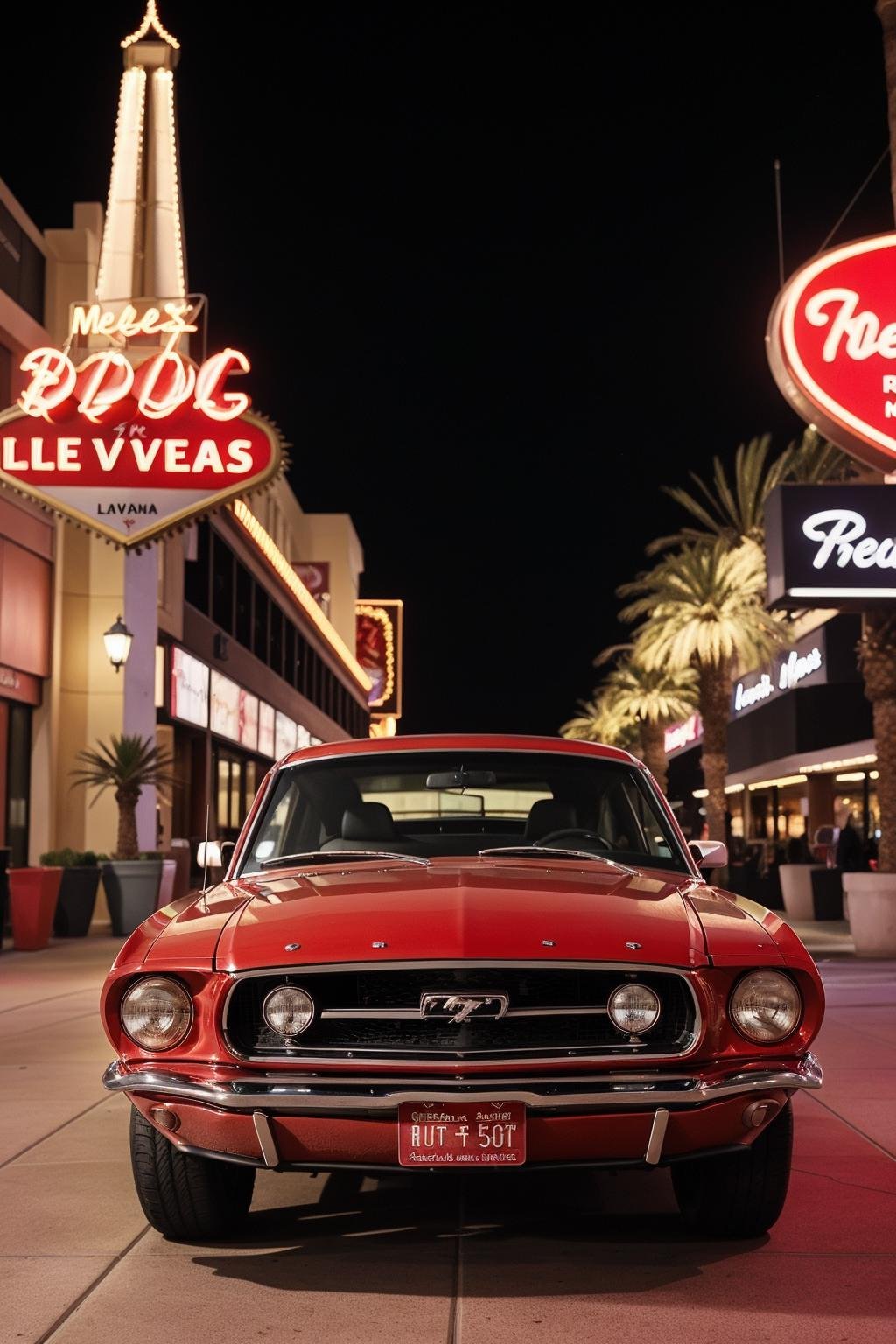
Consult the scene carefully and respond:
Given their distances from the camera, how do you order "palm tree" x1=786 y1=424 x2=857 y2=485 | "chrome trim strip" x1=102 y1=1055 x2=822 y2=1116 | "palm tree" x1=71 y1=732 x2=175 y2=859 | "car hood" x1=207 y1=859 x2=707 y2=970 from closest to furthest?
1. "chrome trim strip" x1=102 y1=1055 x2=822 y2=1116
2. "car hood" x1=207 y1=859 x2=707 y2=970
3. "palm tree" x1=71 y1=732 x2=175 y2=859
4. "palm tree" x1=786 y1=424 x2=857 y2=485

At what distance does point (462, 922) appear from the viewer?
14.9 feet

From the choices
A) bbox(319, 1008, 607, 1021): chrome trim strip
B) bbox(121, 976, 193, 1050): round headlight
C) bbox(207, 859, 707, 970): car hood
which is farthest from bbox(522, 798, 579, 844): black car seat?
bbox(121, 976, 193, 1050): round headlight

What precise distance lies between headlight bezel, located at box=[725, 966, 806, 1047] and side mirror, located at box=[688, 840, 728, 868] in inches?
63.7

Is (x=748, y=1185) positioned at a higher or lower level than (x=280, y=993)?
lower

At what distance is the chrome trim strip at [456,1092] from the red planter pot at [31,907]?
45.9ft

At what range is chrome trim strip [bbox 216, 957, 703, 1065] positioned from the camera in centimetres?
441

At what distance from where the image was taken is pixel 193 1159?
4777 millimetres

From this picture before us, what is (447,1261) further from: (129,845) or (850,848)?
(850,848)

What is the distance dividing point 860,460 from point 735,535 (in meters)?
19.4

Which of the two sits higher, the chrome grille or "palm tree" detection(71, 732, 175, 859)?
"palm tree" detection(71, 732, 175, 859)

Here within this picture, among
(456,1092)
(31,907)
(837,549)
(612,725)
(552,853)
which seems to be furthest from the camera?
(612,725)

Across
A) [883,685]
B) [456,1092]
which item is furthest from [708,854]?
[883,685]

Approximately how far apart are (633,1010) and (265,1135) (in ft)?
3.60

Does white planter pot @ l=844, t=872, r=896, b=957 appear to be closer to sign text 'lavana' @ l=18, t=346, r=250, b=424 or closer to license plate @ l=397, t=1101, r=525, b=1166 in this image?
sign text 'lavana' @ l=18, t=346, r=250, b=424
